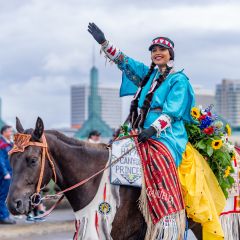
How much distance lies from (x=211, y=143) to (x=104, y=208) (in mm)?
1617

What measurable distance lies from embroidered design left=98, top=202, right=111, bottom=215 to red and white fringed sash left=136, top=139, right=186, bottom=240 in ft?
1.10

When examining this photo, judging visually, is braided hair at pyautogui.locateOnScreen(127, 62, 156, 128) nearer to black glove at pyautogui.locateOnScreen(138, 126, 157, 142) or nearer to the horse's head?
black glove at pyautogui.locateOnScreen(138, 126, 157, 142)

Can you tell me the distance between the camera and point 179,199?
6402mm

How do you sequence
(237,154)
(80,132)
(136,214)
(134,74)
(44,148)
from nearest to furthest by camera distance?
(44,148)
(136,214)
(134,74)
(237,154)
(80,132)

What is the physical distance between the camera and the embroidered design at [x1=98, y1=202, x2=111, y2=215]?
19.9ft

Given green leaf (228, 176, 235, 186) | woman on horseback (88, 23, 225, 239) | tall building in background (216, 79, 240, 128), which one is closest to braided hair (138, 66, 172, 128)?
woman on horseback (88, 23, 225, 239)

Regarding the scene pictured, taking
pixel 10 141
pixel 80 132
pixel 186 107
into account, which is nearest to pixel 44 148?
pixel 186 107

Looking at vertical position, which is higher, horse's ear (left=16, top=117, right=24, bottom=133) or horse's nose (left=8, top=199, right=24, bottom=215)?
horse's ear (left=16, top=117, right=24, bottom=133)

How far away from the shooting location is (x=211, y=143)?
7109mm

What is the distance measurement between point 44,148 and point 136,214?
111cm

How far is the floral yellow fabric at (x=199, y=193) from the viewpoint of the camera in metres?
6.50

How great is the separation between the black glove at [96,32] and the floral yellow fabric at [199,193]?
141cm

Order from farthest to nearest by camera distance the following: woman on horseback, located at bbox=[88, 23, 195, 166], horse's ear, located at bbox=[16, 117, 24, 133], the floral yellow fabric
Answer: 1. the floral yellow fabric
2. woman on horseback, located at bbox=[88, 23, 195, 166]
3. horse's ear, located at bbox=[16, 117, 24, 133]

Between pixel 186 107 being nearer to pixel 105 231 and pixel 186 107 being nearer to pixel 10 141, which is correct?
pixel 105 231
